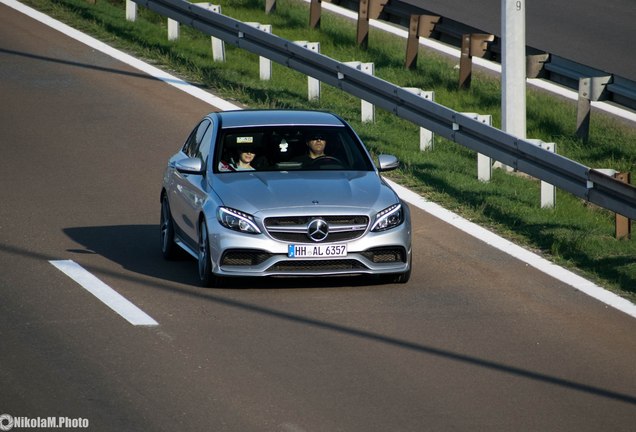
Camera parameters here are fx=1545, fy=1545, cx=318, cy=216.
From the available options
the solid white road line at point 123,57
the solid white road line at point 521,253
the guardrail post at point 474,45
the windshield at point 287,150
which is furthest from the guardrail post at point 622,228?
the solid white road line at point 123,57

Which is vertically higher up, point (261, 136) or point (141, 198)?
point (261, 136)

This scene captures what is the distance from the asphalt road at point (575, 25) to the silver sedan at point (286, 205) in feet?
33.5

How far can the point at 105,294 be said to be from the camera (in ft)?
39.9

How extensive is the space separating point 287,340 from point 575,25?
18.0 m

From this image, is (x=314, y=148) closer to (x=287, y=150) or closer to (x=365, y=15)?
(x=287, y=150)

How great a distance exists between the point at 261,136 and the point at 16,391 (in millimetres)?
5033

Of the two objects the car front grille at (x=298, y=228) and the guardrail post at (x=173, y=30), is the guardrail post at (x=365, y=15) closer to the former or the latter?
the guardrail post at (x=173, y=30)

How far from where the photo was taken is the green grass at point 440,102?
1466 cm

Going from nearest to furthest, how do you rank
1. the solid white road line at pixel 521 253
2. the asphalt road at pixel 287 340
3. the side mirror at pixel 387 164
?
the asphalt road at pixel 287 340 < the solid white road line at pixel 521 253 < the side mirror at pixel 387 164

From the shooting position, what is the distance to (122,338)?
10.6 m

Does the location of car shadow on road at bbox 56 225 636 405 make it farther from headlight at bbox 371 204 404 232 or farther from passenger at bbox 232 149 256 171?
passenger at bbox 232 149 256 171

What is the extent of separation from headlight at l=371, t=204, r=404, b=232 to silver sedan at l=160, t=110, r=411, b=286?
0.04 ft

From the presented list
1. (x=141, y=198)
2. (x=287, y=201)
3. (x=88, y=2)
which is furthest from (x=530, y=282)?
(x=88, y=2)

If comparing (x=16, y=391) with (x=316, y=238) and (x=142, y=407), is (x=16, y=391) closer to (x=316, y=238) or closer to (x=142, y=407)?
(x=142, y=407)
